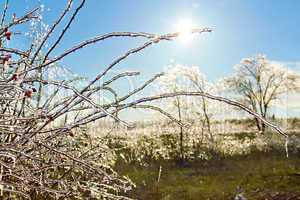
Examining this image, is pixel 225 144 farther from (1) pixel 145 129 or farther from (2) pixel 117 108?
(2) pixel 117 108

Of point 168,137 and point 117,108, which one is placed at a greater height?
point 168,137

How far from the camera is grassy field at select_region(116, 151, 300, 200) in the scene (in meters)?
14.6

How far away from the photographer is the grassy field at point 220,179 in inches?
573

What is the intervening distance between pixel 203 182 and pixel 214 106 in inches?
650

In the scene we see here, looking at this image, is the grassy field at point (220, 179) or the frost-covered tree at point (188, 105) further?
the frost-covered tree at point (188, 105)

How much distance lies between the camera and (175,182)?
22422 millimetres

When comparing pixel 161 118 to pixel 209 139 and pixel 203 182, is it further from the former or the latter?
pixel 203 182

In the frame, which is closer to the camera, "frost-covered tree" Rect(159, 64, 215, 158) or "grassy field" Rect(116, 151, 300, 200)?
"grassy field" Rect(116, 151, 300, 200)

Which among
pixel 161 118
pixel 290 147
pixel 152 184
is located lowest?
pixel 152 184

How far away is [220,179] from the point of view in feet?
75.7

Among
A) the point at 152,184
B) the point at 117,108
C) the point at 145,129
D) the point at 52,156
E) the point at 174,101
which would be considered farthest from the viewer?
the point at 145,129

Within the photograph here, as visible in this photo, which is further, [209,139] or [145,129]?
[145,129]

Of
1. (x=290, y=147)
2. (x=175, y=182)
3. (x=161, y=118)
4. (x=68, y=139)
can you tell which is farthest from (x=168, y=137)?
(x=68, y=139)

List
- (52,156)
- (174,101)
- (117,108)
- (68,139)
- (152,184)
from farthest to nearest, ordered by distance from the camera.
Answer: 1. (174,101)
2. (152,184)
3. (68,139)
4. (52,156)
5. (117,108)
